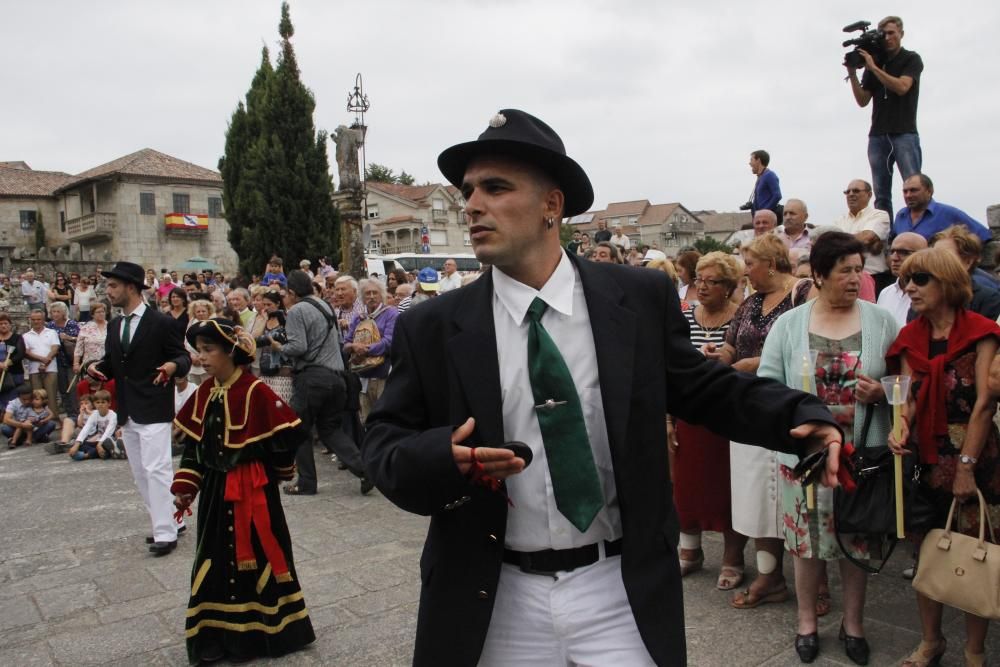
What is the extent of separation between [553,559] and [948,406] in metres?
2.61

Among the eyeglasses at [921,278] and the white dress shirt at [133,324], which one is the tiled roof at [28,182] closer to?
the white dress shirt at [133,324]

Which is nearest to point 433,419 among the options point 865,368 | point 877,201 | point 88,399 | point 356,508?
point 865,368

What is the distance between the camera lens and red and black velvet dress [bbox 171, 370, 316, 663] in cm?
435

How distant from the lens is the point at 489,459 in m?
1.76

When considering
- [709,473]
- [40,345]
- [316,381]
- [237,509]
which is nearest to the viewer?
[237,509]

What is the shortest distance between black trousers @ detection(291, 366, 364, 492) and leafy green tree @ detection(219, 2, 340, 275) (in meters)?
29.1

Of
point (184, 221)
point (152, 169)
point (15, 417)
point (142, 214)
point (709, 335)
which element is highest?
point (152, 169)

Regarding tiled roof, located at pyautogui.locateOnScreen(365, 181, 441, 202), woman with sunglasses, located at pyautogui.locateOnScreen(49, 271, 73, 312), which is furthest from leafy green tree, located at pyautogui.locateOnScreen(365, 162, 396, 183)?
woman with sunglasses, located at pyautogui.locateOnScreen(49, 271, 73, 312)

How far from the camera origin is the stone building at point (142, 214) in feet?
169

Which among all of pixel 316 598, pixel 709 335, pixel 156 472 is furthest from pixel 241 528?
pixel 709 335

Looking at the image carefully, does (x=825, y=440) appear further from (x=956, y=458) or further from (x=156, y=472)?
(x=156, y=472)

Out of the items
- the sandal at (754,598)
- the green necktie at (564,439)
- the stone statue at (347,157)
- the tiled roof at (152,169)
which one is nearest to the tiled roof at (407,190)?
the tiled roof at (152,169)

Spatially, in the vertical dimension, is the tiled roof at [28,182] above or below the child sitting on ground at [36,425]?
above

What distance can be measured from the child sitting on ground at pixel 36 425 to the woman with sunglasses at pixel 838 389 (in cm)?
1247
